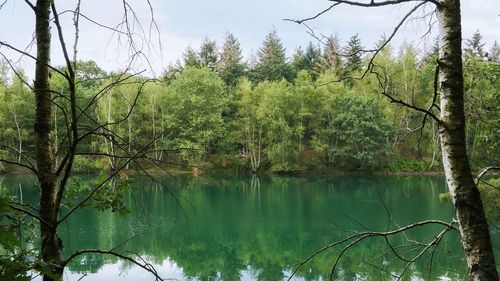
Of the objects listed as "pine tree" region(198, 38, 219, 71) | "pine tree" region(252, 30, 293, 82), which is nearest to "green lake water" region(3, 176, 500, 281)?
"pine tree" region(252, 30, 293, 82)

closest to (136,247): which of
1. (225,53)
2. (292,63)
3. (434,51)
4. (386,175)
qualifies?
(434,51)

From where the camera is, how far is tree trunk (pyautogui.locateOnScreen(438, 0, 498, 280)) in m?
1.38

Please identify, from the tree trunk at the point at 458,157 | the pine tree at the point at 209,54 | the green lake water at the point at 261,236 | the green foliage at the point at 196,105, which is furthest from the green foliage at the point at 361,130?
the tree trunk at the point at 458,157

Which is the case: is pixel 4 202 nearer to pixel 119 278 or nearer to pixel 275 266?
pixel 119 278

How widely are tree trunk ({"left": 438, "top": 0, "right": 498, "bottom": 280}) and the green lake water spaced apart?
2845 mm

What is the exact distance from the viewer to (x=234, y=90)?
31766 millimetres

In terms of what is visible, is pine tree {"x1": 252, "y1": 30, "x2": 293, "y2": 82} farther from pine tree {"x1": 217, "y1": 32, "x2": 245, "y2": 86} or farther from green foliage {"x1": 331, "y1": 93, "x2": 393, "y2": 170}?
green foliage {"x1": 331, "y1": 93, "x2": 393, "y2": 170}

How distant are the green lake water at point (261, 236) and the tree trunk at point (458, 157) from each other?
2845mm

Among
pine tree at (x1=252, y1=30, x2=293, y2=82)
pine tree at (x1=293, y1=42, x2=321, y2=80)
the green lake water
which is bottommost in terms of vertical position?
the green lake water

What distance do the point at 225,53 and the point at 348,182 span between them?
22867 millimetres

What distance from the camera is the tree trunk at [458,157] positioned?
1375mm

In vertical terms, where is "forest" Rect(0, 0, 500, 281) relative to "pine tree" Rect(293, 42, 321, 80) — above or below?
below

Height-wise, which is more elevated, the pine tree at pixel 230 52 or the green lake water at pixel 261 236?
the pine tree at pixel 230 52

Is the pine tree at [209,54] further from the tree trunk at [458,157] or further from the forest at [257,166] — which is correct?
the tree trunk at [458,157]
